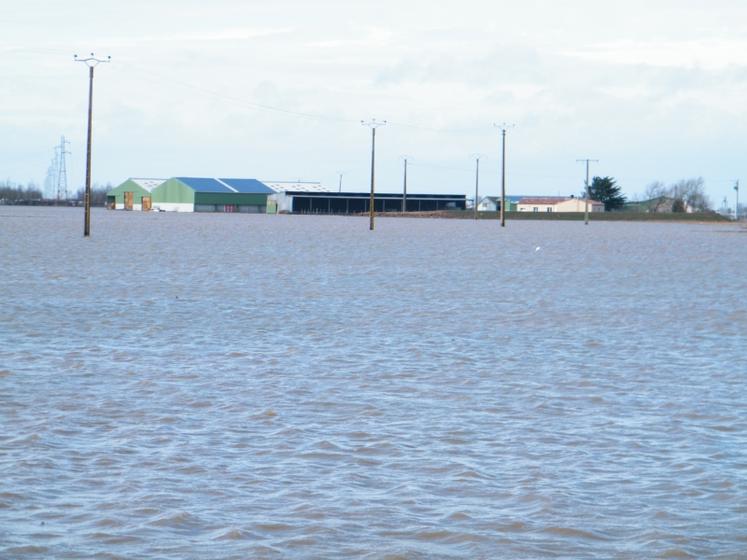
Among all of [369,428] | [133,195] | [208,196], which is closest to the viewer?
[369,428]

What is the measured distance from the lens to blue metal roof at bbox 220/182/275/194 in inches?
7205

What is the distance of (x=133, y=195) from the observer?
184125 mm

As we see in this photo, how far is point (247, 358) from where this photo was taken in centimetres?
1642

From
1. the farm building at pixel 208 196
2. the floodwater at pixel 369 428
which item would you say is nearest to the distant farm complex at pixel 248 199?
the farm building at pixel 208 196

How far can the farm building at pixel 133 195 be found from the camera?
593ft

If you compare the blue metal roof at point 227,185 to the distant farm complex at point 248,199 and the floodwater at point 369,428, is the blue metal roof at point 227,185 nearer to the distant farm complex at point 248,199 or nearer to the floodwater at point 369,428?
the distant farm complex at point 248,199

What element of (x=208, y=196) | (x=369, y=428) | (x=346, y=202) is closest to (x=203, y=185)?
(x=208, y=196)

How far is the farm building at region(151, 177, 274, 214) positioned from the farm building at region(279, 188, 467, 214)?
3.69 meters

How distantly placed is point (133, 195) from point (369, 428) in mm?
176139

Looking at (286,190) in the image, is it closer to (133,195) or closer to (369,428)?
(133,195)

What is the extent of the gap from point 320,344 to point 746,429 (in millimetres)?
7578

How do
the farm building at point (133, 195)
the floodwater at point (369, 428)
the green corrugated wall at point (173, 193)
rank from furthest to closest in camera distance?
1. the farm building at point (133, 195)
2. the green corrugated wall at point (173, 193)
3. the floodwater at point (369, 428)

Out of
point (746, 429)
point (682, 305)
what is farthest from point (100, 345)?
point (682, 305)

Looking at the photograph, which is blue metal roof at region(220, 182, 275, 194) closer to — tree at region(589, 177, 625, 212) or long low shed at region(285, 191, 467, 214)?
long low shed at region(285, 191, 467, 214)
